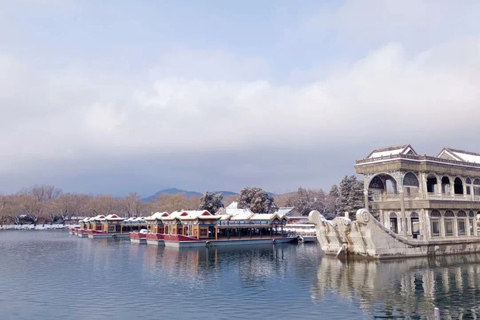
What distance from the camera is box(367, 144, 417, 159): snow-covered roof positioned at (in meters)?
38.0

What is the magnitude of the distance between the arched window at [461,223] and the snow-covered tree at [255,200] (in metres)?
46.5

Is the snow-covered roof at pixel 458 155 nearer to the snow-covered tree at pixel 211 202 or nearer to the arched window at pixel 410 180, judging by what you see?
the arched window at pixel 410 180

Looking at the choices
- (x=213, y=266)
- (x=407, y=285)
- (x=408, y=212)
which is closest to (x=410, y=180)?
(x=408, y=212)

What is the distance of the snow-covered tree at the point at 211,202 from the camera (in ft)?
279

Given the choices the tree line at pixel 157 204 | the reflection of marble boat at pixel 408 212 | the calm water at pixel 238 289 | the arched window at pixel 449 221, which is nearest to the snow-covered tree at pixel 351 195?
the tree line at pixel 157 204

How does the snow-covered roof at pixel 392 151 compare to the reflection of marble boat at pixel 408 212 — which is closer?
the reflection of marble boat at pixel 408 212

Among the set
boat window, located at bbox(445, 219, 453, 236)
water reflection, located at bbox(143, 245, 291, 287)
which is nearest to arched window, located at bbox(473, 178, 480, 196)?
boat window, located at bbox(445, 219, 453, 236)

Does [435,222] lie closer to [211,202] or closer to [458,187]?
[458,187]

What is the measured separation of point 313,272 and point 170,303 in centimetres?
1293

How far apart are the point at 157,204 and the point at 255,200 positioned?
272 ft

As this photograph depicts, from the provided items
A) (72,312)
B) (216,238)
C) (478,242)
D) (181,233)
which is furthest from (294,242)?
(72,312)

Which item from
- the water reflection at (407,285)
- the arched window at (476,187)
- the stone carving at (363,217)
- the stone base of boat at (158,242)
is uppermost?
the arched window at (476,187)

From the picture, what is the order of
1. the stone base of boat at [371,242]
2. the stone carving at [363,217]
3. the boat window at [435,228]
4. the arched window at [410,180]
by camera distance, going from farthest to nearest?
1. the boat window at [435,228]
2. the arched window at [410,180]
3. the stone base of boat at [371,242]
4. the stone carving at [363,217]

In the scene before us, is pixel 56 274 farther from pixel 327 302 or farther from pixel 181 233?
pixel 181 233
